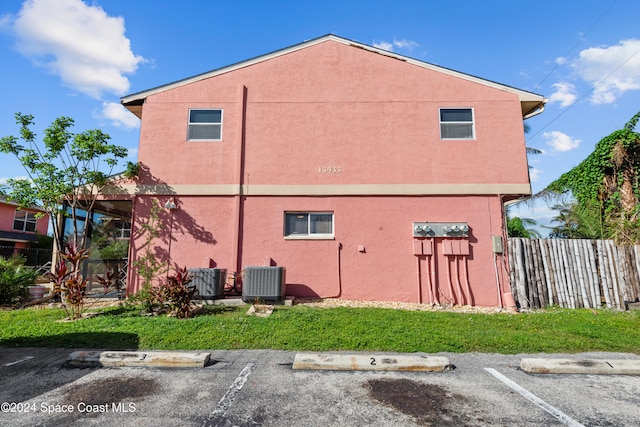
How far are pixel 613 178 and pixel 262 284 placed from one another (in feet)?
47.9

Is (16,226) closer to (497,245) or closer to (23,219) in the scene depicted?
(23,219)

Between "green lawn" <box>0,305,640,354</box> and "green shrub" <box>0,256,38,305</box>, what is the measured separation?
1.38 metres

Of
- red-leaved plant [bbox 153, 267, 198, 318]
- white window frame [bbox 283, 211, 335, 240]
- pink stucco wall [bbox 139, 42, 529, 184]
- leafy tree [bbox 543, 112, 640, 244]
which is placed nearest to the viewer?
red-leaved plant [bbox 153, 267, 198, 318]

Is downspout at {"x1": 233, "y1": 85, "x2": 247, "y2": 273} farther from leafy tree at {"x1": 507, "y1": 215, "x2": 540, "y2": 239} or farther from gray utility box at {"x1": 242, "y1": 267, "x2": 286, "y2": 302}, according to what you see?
leafy tree at {"x1": 507, "y1": 215, "x2": 540, "y2": 239}

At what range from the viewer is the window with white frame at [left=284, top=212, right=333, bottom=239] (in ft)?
31.7

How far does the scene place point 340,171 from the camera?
9.88 m

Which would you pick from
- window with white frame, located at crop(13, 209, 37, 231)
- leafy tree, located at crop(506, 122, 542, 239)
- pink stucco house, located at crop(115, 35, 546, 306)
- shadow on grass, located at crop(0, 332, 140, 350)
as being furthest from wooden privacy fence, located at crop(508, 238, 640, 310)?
window with white frame, located at crop(13, 209, 37, 231)

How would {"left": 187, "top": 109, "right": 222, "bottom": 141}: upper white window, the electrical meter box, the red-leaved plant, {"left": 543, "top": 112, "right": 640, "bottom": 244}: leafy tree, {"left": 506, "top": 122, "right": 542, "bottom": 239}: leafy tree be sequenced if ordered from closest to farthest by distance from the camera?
the red-leaved plant
the electrical meter box
{"left": 187, "top": 109, "right": 222, "bottom": 141}: upper white window
{"left": 543, "top": 112, "right": 640, "bottom": 244}: leafy tree
{"left": 506, "top": 122, "right": 542, "bottom": 239}: leafy tree

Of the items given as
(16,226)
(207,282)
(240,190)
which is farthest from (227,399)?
(16,226)

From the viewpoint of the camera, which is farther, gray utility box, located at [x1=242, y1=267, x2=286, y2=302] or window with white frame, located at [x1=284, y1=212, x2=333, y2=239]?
window with white frame, located at [x1=284, y1=212, x2=333, y2=239]

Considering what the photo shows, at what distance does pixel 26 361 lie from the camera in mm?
4777

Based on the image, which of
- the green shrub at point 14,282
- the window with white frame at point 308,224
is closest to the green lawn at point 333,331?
the green shrub at point 14,282

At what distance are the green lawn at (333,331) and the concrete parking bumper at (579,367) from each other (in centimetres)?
80

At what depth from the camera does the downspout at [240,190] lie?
371 inches
